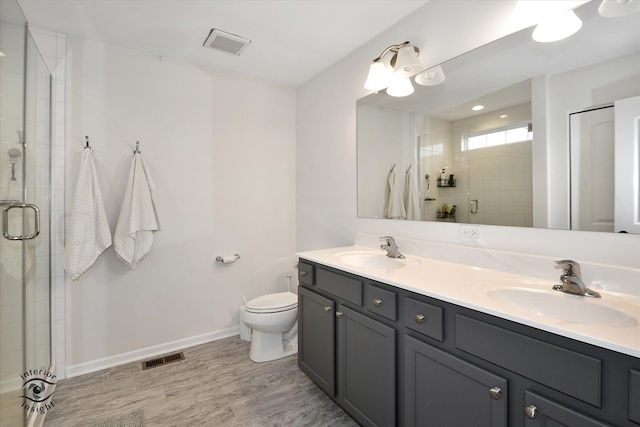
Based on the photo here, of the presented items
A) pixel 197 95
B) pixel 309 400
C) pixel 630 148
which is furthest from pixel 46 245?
pixel 630 148

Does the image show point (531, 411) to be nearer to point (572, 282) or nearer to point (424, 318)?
point (424, 318)

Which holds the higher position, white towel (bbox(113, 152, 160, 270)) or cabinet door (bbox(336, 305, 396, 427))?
white towel (bbox(113, 152, 160, 270))

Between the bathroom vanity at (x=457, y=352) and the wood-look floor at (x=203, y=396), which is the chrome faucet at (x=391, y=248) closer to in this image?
the bathroom vanity at (x=457, y=352)

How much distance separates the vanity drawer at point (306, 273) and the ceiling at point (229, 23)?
1576 mm

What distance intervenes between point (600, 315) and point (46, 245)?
2979 mm

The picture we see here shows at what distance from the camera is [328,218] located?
8.99 feet

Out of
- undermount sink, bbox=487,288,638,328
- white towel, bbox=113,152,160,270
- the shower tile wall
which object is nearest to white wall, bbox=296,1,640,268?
undermount sink, bbox=487,288,638,328

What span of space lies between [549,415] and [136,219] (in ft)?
8.26

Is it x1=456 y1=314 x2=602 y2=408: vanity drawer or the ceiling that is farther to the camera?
the ceiling

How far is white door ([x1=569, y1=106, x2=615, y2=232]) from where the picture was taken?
1202 mm

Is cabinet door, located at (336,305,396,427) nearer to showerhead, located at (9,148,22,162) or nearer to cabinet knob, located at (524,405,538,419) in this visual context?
cabinet knob, located at (524,405,538,419)

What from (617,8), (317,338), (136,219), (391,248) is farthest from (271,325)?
(617,8)

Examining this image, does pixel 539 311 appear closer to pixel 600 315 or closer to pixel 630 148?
pixel 600 315

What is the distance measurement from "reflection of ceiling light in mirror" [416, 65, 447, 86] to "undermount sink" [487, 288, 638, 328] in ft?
4.15
